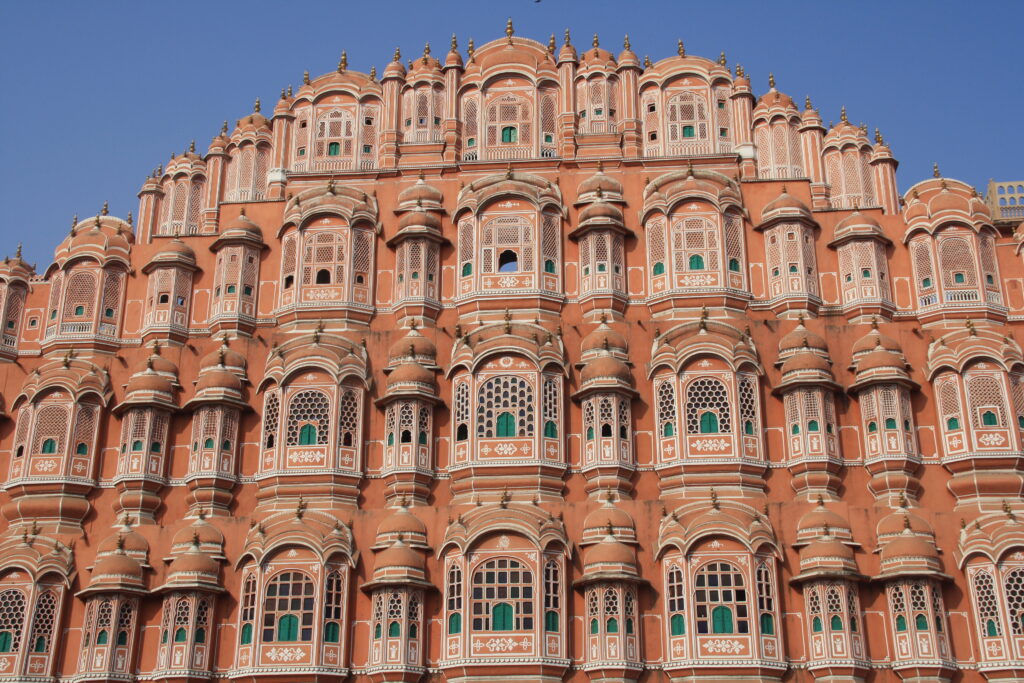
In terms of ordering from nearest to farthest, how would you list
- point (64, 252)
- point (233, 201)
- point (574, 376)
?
point (574, 376), point (64, 252), point (233, 201)

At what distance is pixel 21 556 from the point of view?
32.3 m

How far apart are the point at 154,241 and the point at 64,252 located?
2.67 meters

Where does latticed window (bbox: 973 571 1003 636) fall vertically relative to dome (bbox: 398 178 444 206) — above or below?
below

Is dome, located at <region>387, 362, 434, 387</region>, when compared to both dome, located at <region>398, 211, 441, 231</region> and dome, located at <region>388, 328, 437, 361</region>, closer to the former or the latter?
dome, located at <region>388, 328, 437, 361</region>

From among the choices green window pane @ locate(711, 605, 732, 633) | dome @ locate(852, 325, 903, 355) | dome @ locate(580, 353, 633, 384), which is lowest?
green window pane @ locate(711, 605, 732, 633)

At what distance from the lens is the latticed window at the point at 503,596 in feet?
100

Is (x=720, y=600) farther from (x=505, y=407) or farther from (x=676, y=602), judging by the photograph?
(x=505, y=407)

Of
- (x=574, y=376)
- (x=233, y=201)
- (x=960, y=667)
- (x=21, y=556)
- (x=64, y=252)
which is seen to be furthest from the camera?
(x=233, y=201)

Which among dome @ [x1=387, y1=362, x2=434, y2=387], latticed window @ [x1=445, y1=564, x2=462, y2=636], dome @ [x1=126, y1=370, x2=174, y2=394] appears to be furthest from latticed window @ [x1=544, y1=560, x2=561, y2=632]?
dome @ [x1=126, y1=370, x2=174, y2=394]

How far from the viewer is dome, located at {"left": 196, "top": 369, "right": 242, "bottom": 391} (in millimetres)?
34281

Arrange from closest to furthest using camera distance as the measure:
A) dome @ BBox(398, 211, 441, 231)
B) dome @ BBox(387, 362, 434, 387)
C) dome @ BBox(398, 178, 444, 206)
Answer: dome @ BBox(387, 362, 434, 387) < dome @ BBox(398, 211, 441, 231) < dome @ BBox(398, 178, 444, 206)

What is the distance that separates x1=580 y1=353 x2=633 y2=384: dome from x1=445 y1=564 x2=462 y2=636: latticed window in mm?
6229

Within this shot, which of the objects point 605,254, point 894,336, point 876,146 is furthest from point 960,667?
point 876,146

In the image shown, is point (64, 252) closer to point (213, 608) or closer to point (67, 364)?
point (67, 364)
